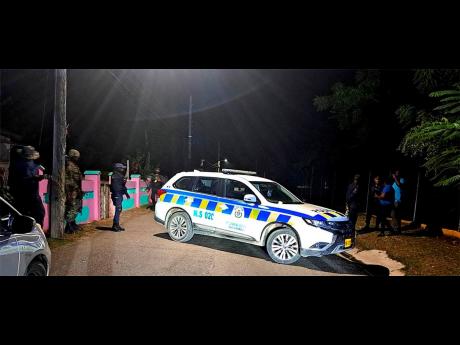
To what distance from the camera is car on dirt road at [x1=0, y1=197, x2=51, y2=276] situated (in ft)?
9.55

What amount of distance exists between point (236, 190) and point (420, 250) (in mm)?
4177

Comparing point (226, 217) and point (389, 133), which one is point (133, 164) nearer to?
point (226, 217)

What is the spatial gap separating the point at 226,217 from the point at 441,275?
388 centimetres

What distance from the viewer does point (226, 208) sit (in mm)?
6277

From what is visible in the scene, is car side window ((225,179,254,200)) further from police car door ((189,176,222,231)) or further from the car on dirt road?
the car on dirt road

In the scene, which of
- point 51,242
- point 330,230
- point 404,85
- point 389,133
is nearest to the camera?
point 330,230

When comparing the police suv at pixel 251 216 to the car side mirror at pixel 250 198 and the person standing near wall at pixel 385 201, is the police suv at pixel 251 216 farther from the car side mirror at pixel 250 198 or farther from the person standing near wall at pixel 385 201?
the person standing near wall at pixel 385 201

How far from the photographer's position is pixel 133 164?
1477 cm

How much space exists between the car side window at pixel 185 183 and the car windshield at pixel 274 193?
1.40 metres

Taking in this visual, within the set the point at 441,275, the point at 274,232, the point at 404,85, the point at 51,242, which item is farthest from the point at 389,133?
the point at 51,242

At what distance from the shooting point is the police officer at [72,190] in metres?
7.13

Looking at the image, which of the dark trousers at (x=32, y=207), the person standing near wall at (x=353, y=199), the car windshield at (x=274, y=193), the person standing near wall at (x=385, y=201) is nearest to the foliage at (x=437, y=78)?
the person standing near wall at (x=385, y=201)

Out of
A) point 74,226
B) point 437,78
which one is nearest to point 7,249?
point 74,226
